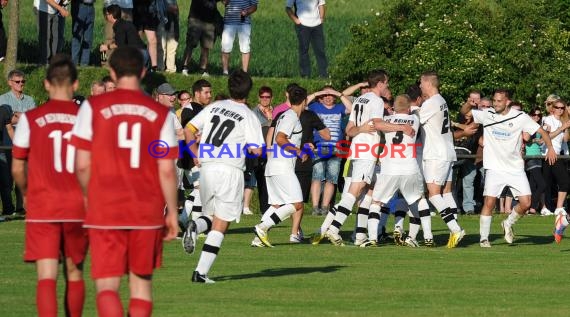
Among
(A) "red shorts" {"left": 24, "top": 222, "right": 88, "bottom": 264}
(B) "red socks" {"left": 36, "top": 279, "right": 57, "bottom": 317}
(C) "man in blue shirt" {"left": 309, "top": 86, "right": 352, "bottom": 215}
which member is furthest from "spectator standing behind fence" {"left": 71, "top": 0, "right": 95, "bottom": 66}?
(B) "red socks" {"left": 36, "top": 279, "right": 57, "bottom": 317}

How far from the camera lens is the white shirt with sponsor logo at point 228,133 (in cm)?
1454

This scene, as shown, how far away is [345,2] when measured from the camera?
48344 millimetres

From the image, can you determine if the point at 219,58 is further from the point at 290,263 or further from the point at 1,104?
the point at 290,263

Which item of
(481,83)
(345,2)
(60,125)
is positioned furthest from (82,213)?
(345,2)

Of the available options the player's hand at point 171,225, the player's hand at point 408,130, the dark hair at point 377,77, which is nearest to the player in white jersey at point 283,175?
the dark hair at point 377,77

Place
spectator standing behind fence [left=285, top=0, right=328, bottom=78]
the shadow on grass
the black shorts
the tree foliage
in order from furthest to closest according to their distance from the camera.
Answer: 1. the tree foliage
2. spectator standing behind fence [left=285, top=0, right=328, bottom=78]
3. the black shorts
4. the shadow on grass

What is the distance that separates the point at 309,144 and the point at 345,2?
28.6 meters

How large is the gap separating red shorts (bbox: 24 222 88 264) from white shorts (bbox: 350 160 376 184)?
27.6 ft

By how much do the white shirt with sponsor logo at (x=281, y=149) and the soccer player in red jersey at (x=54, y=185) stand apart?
25.0 feet

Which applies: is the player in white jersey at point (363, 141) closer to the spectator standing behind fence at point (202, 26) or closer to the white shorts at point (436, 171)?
the white shorts at point (436, 171)

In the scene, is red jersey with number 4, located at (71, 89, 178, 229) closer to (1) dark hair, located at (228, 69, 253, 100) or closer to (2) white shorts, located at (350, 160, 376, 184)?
(1) dark hair, located at (228, 69, 253, 100)

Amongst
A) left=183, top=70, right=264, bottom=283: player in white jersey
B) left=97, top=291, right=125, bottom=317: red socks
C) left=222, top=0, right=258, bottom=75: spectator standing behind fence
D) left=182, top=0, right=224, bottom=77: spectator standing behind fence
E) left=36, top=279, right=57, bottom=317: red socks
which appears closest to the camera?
left=97, top=291, right=125, bottom=317: red socks

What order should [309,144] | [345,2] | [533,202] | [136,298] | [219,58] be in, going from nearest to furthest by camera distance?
[136,298]
[309,144]
[533,202]
[219,58]
[345,2]

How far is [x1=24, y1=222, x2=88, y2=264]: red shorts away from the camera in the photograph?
1065 centimetres
